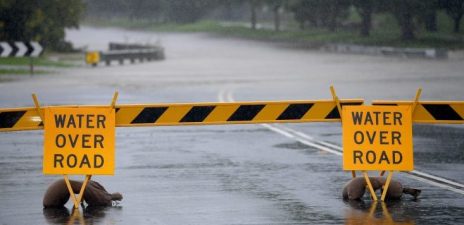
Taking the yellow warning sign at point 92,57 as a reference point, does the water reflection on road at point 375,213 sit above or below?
above

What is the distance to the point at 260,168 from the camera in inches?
596

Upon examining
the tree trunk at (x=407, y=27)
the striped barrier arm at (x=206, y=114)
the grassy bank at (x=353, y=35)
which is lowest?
the grassy bank at (x=353, y=35)

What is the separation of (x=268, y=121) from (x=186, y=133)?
821cm

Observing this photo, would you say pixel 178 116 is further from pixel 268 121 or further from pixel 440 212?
pixel 440 212

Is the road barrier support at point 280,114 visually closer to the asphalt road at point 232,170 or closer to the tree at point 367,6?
the asphalt road at point 232,170

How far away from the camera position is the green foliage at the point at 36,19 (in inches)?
2586

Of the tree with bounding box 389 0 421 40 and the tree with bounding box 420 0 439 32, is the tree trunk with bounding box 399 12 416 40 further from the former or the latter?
the tree with bounding box 420 0 439 32

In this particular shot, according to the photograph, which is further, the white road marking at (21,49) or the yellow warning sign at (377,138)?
the white road marking at (21,49)

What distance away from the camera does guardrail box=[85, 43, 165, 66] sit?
57.7 metres

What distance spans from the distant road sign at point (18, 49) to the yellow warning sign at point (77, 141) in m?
34.2

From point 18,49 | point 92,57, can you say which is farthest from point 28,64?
point 18,49

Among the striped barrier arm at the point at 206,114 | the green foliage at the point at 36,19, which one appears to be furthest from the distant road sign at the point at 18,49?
the striped barrier arm at the point at 206,114

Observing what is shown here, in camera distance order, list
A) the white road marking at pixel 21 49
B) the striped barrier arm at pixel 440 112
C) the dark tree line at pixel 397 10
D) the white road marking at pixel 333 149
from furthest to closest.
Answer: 1. the dark tree line at pixel 397 10
2. the white road marking at pixel 21 49
3. the white road marking at pixel 333 149
4. the striped barrier arm at pixel 440 112

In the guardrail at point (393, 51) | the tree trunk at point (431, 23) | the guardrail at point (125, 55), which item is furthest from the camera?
the tree trunk at point (431, 23)
